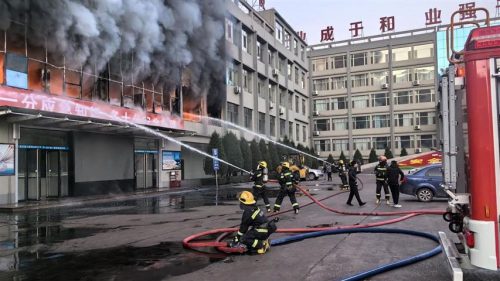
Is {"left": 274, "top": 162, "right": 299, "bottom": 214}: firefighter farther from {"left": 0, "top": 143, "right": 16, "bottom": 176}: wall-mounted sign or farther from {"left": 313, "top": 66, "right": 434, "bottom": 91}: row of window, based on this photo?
{"left": 313, "top": 66, "right": 434, "bottom": 91}: row of window

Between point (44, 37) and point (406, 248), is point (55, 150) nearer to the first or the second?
point (44, 37)

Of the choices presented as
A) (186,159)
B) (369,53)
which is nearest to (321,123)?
(369,53)

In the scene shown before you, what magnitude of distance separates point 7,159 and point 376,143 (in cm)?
5796

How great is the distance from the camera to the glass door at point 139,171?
26953mm

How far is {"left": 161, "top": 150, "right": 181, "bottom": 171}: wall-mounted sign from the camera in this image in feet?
94.7

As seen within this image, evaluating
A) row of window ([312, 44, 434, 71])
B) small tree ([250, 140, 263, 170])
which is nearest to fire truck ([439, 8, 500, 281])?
small tree ([250, 140, 263, 170])

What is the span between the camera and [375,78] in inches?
2724

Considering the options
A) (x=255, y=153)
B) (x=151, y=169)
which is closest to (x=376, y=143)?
(x=255, y=153)

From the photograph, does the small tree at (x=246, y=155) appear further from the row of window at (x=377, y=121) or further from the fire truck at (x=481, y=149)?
the row of window at (x=377, y=121)

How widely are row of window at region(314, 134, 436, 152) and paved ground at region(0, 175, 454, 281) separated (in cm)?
5590

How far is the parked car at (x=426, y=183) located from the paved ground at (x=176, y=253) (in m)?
4.44

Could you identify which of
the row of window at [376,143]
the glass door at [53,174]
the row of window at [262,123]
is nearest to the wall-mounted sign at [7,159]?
the glass door at [53,174]

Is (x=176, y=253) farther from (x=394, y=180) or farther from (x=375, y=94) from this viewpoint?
(x=375, y=94)

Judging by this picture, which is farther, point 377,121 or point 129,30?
point 377,121
